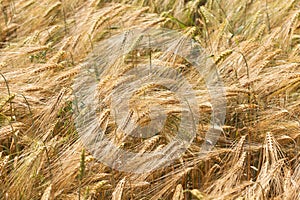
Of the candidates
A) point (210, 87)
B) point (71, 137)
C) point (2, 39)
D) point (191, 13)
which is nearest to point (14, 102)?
point (71, 137)

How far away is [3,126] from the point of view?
2223 millimetres

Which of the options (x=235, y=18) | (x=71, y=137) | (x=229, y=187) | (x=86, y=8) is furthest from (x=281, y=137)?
(x=86, y=8)

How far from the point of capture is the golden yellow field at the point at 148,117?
199 cm

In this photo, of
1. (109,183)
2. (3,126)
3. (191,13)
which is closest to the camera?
(109,183)

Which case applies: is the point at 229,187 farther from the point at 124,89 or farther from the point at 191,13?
the point at 191,13

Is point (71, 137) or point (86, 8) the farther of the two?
point (86, 8)

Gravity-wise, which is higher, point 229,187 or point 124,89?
point 124,89

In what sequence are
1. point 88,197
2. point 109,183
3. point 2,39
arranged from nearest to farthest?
point 88,197
point 109,183
point 2,39

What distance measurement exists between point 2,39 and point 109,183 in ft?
4.47

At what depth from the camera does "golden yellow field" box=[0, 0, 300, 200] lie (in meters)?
1.99

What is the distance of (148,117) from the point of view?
7.06 ft

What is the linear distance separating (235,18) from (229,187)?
1.48 metres

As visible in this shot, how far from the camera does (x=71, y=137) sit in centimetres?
219

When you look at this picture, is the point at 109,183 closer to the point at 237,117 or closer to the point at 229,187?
the point at 229,187
